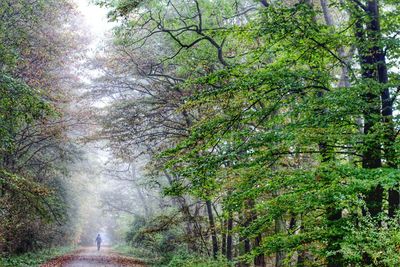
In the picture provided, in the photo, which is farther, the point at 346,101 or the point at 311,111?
the point at 311,111

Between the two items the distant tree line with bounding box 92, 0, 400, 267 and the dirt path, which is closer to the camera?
the distant tree line with bounding box 92, 0, 400, 267

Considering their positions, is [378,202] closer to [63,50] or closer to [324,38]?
[324,38]

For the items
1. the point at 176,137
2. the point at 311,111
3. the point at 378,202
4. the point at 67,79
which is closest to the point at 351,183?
the point at 378,202

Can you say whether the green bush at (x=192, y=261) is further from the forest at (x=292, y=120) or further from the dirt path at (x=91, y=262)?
A: the dirt path at (x=91, y=262)

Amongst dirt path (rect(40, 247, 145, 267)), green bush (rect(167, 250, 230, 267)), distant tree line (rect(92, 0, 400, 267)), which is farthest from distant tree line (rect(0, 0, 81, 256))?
green bush (rect(167, 250, 230, 267))

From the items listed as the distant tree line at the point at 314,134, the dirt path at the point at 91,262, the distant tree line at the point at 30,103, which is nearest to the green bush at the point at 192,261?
the dirt path at the point at 91,262

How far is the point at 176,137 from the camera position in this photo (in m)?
15.0

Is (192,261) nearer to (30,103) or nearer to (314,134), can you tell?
(30,103)

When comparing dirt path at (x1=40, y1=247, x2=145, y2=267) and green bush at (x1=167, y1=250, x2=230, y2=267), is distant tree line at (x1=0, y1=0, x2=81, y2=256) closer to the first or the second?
dirt path at (x1=40, y1=247, x2=145, y2=267)

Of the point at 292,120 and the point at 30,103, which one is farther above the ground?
the point at 30,103

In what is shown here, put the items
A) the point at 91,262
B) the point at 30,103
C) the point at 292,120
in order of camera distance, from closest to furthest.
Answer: the point at 292,120
the point at 30,103
the point at 91,262

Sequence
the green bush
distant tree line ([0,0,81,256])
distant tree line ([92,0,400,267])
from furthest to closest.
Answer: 1. the green bush
2. distant tree line ([0,0,81,256])
3. distant tree line ([92,0,400,267])

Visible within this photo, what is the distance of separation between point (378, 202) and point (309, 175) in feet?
4.89

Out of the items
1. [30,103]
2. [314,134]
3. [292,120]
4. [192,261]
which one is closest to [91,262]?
[192,261]
